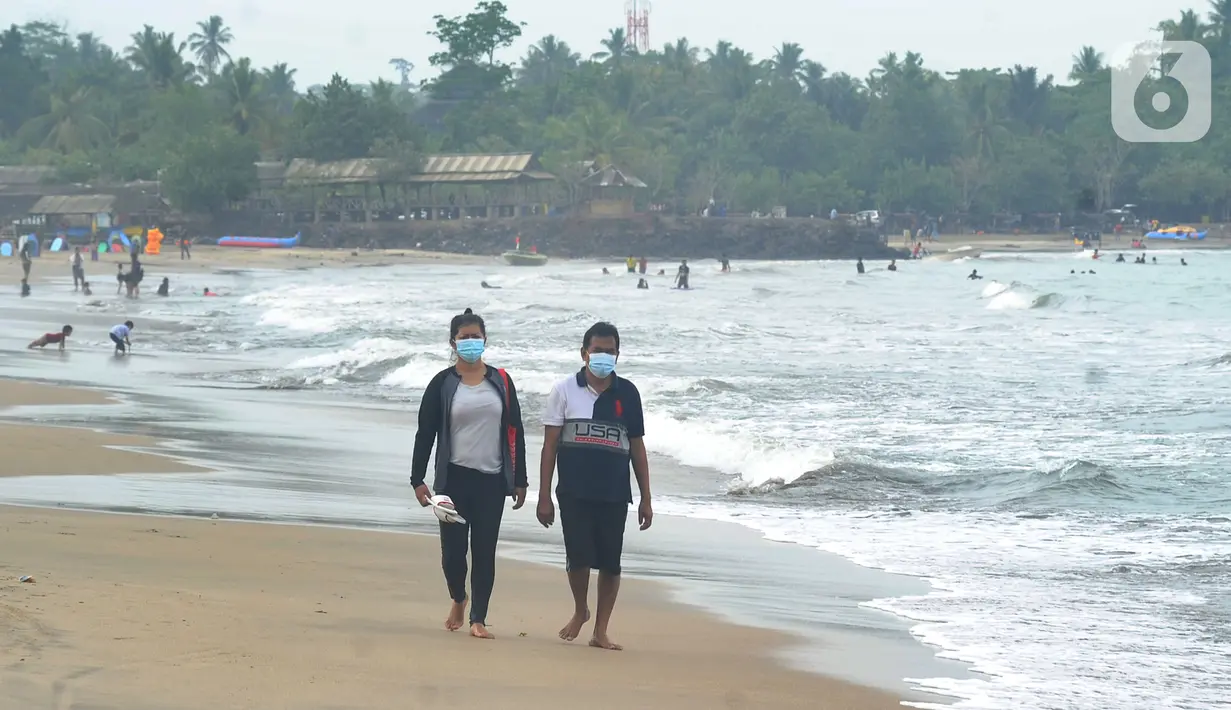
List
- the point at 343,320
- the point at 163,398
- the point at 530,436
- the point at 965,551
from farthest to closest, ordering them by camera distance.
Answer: the point at 343,320 < the point at 163,398 < the point at 530,436 < the point at 965,551

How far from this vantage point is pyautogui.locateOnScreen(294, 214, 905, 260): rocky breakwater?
85562 millimetres

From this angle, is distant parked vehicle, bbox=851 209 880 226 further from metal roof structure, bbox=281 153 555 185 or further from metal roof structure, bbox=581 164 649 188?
metal roof structure, bbox=281 153 555 185

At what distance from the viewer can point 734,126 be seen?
11169 cm

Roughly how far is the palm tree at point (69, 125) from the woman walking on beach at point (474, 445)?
97.1m

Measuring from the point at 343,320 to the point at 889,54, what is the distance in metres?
106

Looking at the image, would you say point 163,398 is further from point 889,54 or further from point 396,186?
point 889,54

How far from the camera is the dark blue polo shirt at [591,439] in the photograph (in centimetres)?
636

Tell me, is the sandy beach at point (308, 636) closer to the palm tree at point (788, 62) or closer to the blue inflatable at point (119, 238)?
the blue inflatable at point (119, 238)

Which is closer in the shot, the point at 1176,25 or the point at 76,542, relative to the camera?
the point at 76,542

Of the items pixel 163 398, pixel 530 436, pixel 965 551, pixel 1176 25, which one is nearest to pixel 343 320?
pixel 163 398

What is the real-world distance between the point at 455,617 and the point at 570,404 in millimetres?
988

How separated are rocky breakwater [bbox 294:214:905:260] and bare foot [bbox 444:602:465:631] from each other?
7901cm

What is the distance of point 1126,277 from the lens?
6600 centimetres

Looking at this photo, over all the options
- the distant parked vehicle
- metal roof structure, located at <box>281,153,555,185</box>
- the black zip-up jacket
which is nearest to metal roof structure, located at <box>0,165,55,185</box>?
metal roof structure, located at <box>281,153,555,185</box>
